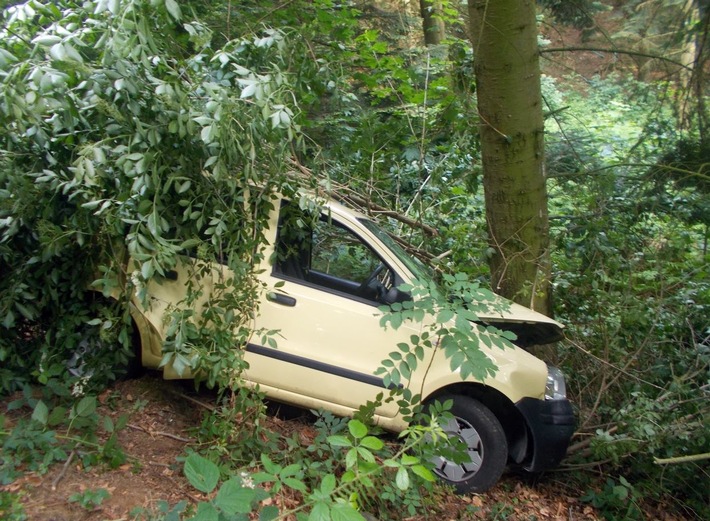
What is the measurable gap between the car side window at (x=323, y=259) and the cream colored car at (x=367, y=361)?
0.04 feet

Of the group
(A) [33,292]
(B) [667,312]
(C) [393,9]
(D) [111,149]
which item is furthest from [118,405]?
(C) [393,9]

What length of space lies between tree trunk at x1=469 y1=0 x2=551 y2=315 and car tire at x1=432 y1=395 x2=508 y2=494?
133 centimetres

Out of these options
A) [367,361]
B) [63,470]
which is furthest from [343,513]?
[367,361]

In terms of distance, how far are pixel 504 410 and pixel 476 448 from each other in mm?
402

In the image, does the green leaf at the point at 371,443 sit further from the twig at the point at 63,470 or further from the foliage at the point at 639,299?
the foliage at the point at 639,299

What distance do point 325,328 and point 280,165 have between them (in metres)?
1.22

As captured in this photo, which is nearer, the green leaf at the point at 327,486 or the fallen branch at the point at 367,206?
the green leaf at the point at 327,486

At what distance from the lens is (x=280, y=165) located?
158 inches

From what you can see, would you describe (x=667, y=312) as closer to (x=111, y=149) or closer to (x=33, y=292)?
(x=111, y=149)

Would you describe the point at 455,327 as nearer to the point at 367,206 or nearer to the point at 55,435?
the point at 55,435

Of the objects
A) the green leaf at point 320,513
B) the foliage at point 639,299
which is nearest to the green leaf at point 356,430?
the green leaf at point 320,513

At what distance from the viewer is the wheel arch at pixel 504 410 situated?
4.54 meters

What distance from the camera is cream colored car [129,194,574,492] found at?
434cm

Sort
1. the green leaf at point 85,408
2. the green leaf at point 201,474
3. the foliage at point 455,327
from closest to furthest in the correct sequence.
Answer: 1. the green leaf at point 201,474
2. the foliage at point 455,327
3. the green leaf at point 85,408
